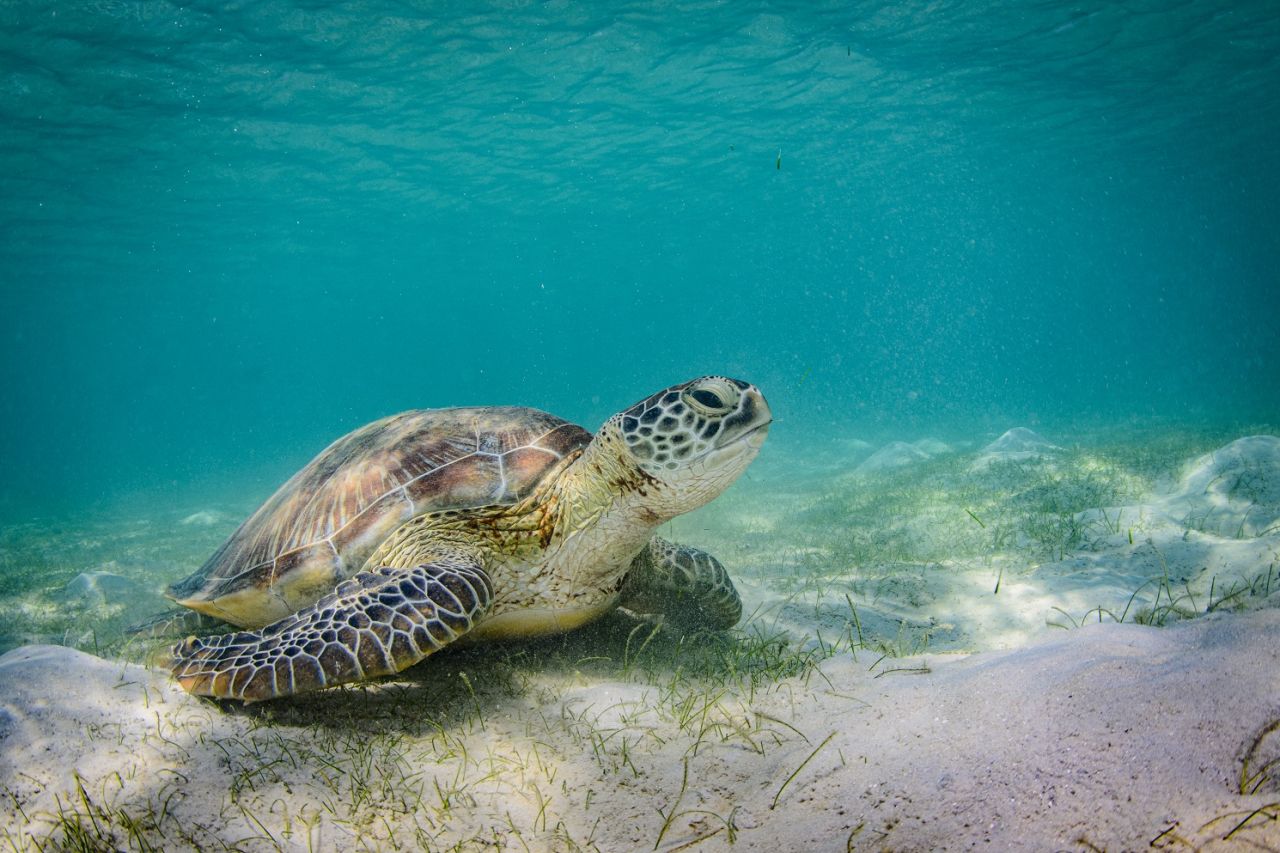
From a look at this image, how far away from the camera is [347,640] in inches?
98.0

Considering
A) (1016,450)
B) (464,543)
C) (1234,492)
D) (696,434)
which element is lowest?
(1016,450)

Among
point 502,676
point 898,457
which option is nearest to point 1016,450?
point 898,457

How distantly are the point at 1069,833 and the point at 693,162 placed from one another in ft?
105

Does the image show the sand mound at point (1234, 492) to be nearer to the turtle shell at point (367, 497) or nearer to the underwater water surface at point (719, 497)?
the underwater water surface at point (719, 497)

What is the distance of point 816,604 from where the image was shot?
405 centimetres

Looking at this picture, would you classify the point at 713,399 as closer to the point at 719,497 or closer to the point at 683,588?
the point at 683,588

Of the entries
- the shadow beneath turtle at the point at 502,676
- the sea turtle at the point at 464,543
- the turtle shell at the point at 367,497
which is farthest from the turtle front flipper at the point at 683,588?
the turtle shell at the point at 367,497

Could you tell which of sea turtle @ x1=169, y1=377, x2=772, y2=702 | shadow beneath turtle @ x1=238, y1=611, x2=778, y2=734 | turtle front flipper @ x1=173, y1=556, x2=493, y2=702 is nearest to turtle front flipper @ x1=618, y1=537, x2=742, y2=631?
sea turtle @ x1=169, y1=377, x2=772, y2=702

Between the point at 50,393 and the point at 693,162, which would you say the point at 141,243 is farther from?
the point at 50,393

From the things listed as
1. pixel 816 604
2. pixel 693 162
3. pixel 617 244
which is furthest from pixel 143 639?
pixel 617 244

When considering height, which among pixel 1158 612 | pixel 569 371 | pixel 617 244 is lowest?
pixel 569 371

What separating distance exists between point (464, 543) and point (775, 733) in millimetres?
1919

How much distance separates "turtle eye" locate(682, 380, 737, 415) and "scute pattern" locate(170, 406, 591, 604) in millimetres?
1161

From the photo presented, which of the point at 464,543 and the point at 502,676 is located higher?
the point at 464,543
